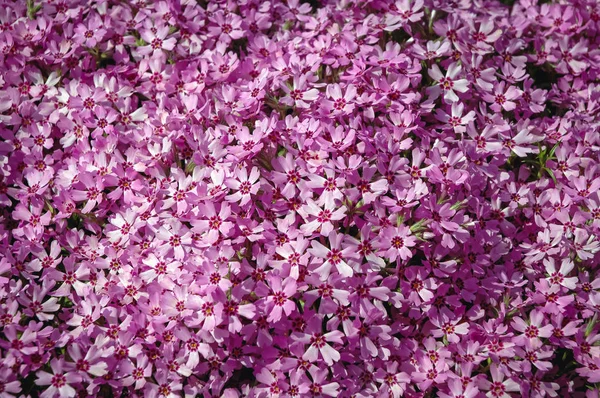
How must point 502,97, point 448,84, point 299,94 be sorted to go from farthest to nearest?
1. point 502,97
2. point 448,84
3. point 299,94

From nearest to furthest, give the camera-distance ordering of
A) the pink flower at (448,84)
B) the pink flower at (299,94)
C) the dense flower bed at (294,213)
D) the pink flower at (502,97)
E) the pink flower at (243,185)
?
the dense flower bed at (294,213) < the pink flower at (243,185) < the pink flower at (299,94) < the pink flower at (448,84) < the pink flower at (502,97)

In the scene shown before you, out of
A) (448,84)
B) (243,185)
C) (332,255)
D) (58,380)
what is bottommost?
(58,380)

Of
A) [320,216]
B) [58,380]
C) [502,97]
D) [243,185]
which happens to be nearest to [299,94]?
[243,185]

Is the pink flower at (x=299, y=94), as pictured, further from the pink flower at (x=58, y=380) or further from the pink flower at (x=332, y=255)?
the pink flower at (x=58, y=380)

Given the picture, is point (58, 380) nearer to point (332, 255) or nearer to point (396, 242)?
point (332, 255)

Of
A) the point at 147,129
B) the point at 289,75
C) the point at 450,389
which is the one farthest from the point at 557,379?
the point at 147,129

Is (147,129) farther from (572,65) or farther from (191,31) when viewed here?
(572,65)

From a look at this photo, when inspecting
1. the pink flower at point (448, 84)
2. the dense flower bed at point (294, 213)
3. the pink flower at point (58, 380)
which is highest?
the pink flower at point (448, 84)

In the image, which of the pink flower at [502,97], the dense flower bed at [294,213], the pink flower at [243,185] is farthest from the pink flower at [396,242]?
the pink flower at [502,97]

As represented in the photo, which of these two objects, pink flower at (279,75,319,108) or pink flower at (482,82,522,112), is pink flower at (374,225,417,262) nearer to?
pink flower at (279,75,319,108)
